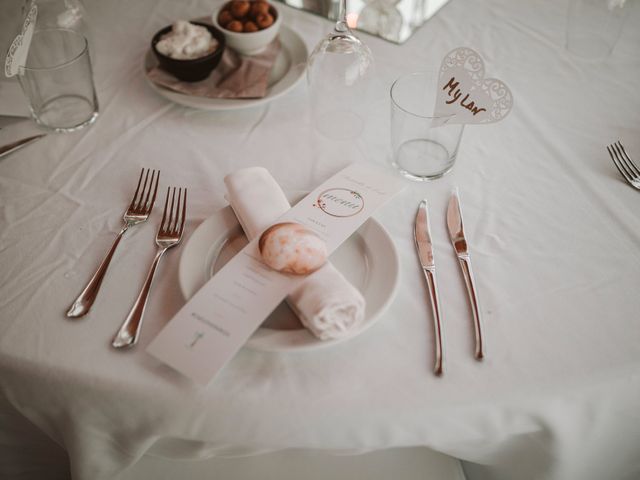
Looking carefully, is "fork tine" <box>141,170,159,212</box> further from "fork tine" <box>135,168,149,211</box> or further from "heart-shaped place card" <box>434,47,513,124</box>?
"heart-shaped place card" <box>434,47,513,124</box>

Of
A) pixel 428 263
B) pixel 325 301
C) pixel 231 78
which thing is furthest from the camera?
pixel 231 78

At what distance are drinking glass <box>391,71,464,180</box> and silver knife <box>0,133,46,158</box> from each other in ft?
1.76

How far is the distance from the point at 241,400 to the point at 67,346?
191mm

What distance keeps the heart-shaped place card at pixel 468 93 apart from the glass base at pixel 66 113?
0.55 metres

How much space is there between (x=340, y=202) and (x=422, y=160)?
0.58 ft

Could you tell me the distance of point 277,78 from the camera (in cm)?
89

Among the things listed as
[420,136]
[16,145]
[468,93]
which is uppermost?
[468,93]

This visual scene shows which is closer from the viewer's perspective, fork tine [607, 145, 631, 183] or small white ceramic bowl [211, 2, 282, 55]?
fork tine [607, 145, 631, 183]

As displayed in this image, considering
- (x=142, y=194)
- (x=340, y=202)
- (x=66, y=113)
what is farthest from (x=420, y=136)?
(x=66, y=113)

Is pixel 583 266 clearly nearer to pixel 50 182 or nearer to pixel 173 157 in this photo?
pixel 173 157

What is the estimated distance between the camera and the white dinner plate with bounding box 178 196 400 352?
0.50 metres

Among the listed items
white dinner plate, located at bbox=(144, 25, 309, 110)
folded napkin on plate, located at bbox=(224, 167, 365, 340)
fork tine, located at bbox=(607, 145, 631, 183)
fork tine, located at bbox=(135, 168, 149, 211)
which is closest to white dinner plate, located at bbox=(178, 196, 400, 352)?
folded napkin on plate, located at bbox=(224, 167, 365, 340)

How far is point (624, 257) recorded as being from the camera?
617 millimetres

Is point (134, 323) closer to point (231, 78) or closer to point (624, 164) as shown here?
point (231, 78)
